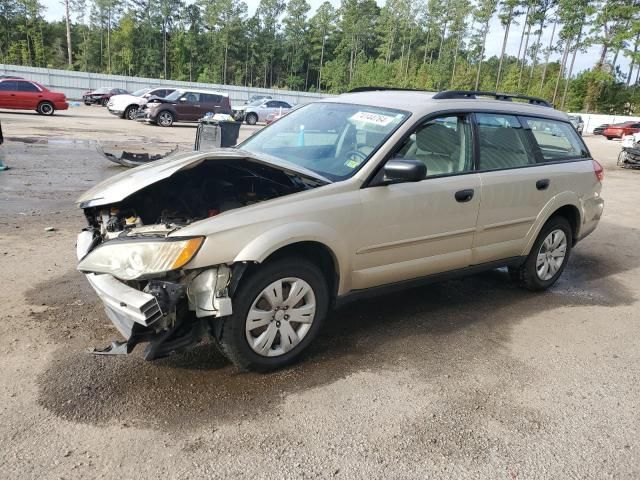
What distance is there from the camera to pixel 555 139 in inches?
210

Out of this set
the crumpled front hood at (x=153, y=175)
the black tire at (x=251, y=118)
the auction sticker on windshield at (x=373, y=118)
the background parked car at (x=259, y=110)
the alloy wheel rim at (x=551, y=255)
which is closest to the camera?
the crumpled front hood at (x=153, y=175)

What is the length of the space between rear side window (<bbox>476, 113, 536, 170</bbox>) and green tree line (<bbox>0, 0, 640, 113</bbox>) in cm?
5352

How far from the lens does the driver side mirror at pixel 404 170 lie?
Answer: 3.53 meters

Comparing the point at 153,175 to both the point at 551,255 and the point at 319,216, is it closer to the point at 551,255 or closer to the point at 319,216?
the point at 319,216

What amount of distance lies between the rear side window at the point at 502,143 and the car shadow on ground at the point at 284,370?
52.1 inches

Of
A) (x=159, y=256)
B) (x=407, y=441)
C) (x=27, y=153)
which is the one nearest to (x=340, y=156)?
(x=159, y=256)

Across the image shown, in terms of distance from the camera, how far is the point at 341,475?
8.38ft

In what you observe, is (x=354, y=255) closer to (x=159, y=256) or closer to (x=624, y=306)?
(x=159, y=256)

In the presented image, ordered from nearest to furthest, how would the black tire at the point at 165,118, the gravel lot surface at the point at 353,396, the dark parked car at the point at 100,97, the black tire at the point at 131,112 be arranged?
the gravel lot surface at the point at 353,396
the black tire at the point at 165,118
the black tire at the point at 131,112
the dark parked car at the point at 100,97

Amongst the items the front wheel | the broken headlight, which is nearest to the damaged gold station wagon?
the broken headlight

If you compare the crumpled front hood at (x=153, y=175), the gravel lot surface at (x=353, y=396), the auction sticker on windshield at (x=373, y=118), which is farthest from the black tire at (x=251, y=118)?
the crumpled front hood at (x=153, y=175)

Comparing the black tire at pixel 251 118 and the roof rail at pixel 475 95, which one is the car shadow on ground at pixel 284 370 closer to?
the roof rail at pixel 475 95

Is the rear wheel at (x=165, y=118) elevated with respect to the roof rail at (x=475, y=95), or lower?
lower

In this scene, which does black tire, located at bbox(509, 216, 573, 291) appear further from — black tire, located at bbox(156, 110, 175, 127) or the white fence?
the white fence
